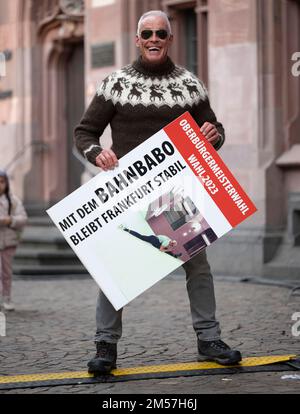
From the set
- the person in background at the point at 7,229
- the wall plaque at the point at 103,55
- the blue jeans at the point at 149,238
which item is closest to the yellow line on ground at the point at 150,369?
the blue jeans at the point at 149,238

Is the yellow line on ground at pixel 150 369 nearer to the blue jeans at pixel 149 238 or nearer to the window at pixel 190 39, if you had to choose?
the blue jeans at pixel 149 238

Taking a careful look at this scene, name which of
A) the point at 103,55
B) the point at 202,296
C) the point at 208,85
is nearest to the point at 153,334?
the point at 202,296

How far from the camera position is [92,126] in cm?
584

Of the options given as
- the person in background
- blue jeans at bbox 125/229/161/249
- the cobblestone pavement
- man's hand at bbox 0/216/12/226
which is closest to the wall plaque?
the cobblestone pavement

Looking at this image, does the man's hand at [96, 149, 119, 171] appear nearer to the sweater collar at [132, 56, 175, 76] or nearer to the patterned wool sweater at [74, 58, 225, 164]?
the patterned wool sweater at [74, 58, 225, 164]

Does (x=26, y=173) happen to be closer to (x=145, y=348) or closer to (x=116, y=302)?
(x=145, y=348)

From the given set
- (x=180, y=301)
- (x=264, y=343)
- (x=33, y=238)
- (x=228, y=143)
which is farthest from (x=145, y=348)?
(x=33, y=238)

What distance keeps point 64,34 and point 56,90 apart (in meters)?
1.03

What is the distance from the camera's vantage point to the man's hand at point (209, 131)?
5.59m

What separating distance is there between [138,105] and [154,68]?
0.85 ft

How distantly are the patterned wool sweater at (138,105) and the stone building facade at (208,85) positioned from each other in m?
5.68

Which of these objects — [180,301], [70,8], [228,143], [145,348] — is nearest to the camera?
[145,348]

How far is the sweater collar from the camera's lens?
18.8 feet

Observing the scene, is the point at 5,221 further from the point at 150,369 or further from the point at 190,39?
the point at 190,39
